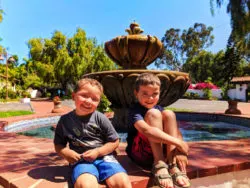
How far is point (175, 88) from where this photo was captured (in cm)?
503

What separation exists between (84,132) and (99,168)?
0.30 m

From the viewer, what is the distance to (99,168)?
6.29 ft

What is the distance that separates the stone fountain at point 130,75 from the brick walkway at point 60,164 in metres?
1.63

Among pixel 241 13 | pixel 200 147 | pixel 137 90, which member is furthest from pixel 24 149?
pixel 241 13

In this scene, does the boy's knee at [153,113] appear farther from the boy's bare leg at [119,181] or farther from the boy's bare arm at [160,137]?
the boy's bare leg at [119,181]

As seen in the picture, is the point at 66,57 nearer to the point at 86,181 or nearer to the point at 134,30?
the point at 134,30

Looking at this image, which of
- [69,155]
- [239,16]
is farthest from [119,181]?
[239,16]

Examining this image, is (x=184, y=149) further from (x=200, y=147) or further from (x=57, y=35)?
(x=57, y=35)

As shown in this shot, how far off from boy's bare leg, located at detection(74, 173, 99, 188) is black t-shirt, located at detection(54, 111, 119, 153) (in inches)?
10.9

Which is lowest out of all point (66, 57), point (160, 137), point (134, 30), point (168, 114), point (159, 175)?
point (159, 175)

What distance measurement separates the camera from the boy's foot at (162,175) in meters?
1.80

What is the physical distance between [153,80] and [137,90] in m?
0.18

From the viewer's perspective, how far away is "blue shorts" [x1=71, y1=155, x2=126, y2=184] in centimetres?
181

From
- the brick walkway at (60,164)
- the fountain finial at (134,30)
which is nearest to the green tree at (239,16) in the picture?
the fountain finial at (134,30)
